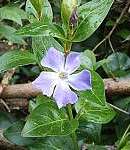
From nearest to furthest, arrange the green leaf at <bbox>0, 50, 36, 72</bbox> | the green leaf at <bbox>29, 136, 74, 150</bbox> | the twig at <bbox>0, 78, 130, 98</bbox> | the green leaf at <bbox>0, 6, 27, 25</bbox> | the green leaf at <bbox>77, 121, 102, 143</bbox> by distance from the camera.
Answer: the green leaf at <bbox>0, 50, 36, 72</bbox> < the green leaf at <bbox>29, 136, 74, 150</bbox> < the green leaf at <bbox>77, 121, 102, 143</bbox> < the twig at <bbox>0, 78, 130, 98</bbox> < the green leaf at <bbox>0, 6, 27, 25</bbox>

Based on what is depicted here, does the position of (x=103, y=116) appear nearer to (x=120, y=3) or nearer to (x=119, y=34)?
(x=119, y=34)

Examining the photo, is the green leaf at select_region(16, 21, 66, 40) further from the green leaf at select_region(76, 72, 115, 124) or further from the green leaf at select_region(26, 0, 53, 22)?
the green leaf at select_region(76, 72, 115, 124)

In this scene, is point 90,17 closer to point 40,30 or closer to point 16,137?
point 40,30

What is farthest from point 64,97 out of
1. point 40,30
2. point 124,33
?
point 124,33

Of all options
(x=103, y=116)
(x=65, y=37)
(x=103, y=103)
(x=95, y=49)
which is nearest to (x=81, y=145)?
(x=103, y=116)

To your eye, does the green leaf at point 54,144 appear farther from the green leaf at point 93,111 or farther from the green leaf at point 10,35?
the green leaf at point 10,35

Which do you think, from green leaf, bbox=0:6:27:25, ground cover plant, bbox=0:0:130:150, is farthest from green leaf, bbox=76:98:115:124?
green leaf, bbox=0:6:27:25
